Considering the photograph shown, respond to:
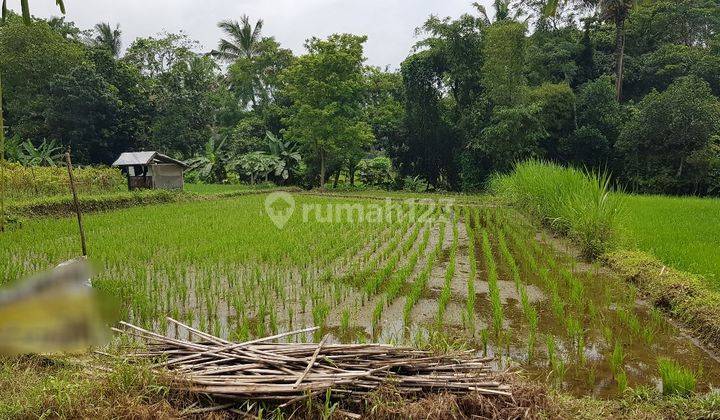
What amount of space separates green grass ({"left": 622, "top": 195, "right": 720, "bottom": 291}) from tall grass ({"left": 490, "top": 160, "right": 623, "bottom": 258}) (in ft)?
1.44

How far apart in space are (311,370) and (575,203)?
6.09m

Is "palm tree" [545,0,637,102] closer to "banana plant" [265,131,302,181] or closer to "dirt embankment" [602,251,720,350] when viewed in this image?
"banana plant" [265,131,302,181]

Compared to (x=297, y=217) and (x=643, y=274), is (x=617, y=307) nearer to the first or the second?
(x=643, y=274)

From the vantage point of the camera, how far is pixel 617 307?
441cm

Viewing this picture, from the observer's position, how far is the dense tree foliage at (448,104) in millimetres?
16781

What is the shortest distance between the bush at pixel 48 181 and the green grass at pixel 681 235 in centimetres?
1328

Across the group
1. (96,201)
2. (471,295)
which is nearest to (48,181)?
(96,201)

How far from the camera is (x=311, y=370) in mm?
2441

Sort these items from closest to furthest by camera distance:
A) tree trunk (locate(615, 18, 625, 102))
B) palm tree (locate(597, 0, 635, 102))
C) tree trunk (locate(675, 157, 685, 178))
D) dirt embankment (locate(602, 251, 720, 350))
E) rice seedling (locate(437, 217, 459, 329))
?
dirt embankment (locate(602, 251, 720, 350))
rice seedling (locate(437, 217, 459, 329))
tree trunk (locate(675, 157, 685, 178))
palm tree (locate(597, 0, 635, 102))
tree trunk (locate(615, 18, 625, 102))

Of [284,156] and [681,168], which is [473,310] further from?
[284,156]

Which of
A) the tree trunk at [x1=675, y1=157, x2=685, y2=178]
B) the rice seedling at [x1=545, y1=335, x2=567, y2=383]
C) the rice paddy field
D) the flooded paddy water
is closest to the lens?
the rice seedling at [x1=545, y1=335, x2=567, y2=383]

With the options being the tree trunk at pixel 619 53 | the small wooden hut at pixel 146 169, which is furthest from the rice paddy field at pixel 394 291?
the tree trunk at pixel 619 53

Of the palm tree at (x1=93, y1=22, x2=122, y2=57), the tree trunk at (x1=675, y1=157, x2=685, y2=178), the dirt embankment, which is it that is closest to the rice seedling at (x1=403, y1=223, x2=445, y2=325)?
the dirt embankment

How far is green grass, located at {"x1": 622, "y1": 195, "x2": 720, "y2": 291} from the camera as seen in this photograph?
5.06m
